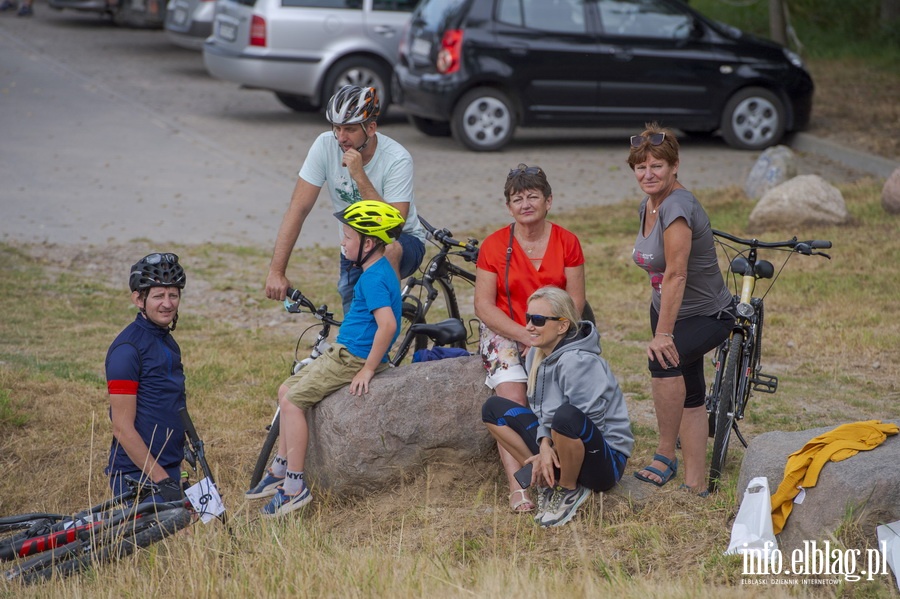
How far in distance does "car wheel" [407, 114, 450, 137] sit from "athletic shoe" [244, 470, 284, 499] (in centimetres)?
1051

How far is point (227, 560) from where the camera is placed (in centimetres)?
461

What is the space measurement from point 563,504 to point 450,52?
9.66m

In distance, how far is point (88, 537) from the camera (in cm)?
457

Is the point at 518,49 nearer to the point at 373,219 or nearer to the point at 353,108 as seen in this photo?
the point at 353,108

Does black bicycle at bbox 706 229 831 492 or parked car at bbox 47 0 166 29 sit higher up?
parked car at bbox 47 0 166 29

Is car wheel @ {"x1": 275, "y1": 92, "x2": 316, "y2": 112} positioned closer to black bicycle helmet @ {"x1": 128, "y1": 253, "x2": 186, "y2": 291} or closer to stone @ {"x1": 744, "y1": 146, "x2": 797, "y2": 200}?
stone @ {"x1": 744, "y1": 146, "x2": 797, "y2": 200}

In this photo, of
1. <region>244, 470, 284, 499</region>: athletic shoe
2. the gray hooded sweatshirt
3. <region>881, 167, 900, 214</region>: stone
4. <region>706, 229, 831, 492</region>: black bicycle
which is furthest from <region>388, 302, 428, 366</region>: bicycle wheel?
<region>881, 167, 900, 214</region>: stone

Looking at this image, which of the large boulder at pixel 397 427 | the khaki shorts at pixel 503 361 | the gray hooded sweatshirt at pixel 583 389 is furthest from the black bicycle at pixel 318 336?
the gray hooded sweatshirt at pixel 583 389

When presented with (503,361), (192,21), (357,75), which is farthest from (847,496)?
(192,21)

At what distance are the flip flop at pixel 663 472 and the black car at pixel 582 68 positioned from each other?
29.8 ft

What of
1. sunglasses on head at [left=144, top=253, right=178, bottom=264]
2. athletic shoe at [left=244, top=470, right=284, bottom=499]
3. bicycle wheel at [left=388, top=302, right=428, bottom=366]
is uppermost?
sunglasses on head at [left=144, top=253, right=178, bottom=264]

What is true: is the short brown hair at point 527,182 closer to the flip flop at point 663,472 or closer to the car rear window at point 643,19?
the flip flop at point 663,472

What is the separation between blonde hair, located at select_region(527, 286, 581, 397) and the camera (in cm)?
488

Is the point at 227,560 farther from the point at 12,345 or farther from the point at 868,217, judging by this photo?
the point at 868,217
